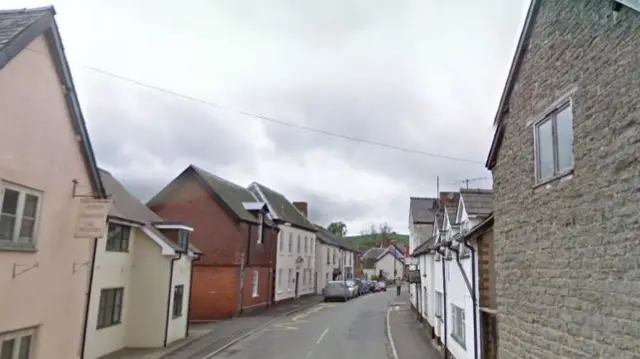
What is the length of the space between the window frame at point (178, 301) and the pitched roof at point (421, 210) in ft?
61.7

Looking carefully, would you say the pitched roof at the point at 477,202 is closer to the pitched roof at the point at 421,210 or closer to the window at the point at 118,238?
the window at the point at 118,238

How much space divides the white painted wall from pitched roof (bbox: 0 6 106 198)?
28.2 m

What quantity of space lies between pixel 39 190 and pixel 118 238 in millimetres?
9207

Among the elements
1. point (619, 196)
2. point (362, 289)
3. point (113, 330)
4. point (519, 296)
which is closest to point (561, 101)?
point (619, 196)

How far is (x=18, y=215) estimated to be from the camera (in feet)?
28.1

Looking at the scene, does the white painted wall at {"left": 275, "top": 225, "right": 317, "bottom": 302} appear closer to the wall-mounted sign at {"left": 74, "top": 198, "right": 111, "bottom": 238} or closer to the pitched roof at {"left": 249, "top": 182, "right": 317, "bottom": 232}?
the pitched roof at {"left": 249, "top": 182, "right": 317, "bottom": 232}

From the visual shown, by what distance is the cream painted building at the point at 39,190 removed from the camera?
323 inches

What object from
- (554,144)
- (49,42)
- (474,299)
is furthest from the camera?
(474,299)

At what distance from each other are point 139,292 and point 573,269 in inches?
655

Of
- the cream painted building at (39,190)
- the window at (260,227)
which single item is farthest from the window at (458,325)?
the window at (260,227)

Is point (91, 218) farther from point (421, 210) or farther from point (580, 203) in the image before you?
point (421, 210)

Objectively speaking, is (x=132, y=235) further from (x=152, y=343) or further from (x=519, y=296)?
(x=519, y=296)

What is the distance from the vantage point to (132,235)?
18.8 metres

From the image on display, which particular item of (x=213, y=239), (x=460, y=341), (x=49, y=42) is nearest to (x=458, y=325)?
(x=460, y=341)
